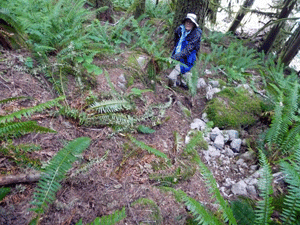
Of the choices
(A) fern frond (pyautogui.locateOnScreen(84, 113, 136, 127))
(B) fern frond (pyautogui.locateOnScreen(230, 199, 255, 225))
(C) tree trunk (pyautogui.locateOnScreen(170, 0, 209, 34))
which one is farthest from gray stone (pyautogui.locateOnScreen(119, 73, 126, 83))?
(B) fern frond (pyautogui.locateOnScreen(230, 199, 255, 225))

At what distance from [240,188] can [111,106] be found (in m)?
2.04

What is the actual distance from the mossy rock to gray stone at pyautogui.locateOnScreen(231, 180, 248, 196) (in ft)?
3.83

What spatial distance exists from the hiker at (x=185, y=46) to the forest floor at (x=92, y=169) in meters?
1.45

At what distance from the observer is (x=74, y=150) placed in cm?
157

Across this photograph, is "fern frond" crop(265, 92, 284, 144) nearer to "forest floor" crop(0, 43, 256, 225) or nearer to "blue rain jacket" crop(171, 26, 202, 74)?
"forest floor" crop(0, 43, 256, 225)

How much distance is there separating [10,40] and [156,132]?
242 cm

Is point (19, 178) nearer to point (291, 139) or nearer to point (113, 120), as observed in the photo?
point (113, 120)

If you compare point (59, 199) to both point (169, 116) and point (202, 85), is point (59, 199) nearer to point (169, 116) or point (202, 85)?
point (169, 116)

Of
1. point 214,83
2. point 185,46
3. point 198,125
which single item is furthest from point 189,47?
point 198,125

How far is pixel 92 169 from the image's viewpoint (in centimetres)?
194

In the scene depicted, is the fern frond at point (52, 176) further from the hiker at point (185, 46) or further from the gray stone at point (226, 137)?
the hiker at point (185, 46)

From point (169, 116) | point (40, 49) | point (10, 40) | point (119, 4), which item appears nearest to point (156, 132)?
point (169, 116)

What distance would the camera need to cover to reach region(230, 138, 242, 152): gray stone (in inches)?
127

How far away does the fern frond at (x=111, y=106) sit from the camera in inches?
94.3
